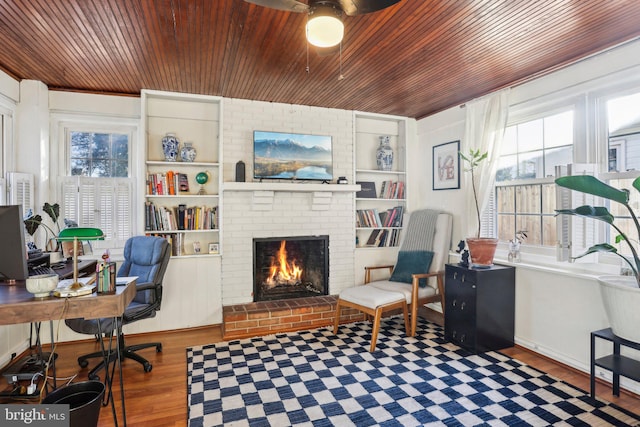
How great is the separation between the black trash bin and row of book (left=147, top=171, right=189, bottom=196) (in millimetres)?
2154

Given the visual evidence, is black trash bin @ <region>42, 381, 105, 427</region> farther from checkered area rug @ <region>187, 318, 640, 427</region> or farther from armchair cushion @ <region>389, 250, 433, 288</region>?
armchair cushion @ <region>389, 250, 433, 288</region>

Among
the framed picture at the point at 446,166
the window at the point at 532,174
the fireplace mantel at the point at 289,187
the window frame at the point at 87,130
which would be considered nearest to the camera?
the window at the point at 532,174

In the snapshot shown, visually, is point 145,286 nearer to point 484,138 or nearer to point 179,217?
point 179,217

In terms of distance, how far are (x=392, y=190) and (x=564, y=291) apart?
2.27 metres

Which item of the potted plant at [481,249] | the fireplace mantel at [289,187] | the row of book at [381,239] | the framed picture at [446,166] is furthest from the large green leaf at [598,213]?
Result: the row of book at [381,239]

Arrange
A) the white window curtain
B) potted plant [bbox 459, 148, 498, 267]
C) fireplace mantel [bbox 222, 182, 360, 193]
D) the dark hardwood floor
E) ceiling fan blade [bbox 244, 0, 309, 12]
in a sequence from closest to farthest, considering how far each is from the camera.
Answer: ceiling fan blade [bbox 244, 0, 309, 12] < the dark hardwood floor < potted plant [bbox 459, 148, 498, 267] < the white window curtain < fireplace mantel [bbox 222, 182, 360, 193]

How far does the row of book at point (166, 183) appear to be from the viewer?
3686 millimetres

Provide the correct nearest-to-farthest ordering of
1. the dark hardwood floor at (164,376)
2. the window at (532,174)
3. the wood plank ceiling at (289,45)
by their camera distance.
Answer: the wood plank ceiling at (289,45) → the dark hardwood floor at (164,376) → the window at (532,174)

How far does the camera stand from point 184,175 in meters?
3.85

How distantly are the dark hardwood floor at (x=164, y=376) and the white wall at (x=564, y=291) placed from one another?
0.16m

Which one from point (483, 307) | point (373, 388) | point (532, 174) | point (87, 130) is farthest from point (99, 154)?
point (532, 174)

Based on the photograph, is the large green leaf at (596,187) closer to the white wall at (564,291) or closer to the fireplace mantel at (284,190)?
the white wall at (564,291)

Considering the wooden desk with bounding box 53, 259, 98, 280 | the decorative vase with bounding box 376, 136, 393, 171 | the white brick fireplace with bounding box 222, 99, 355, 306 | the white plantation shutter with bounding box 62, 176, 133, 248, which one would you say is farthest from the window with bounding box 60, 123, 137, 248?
the decorative vase with bounding box 376, 136, 393, 171

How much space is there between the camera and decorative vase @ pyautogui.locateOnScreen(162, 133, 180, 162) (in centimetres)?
369
